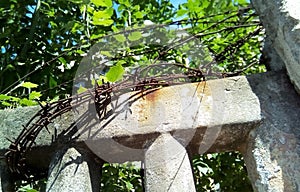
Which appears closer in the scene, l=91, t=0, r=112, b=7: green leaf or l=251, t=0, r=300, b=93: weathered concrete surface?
l=251, t=0, r=300, b=93: weathered concrete surface

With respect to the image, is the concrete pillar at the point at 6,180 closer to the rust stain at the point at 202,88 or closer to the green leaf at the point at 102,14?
the rust stain at the point at 202,88

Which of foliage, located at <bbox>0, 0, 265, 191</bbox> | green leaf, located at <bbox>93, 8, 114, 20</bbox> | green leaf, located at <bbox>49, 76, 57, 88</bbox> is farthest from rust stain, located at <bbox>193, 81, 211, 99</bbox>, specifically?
green leaf, located at <bbox>49, 76, 57, 88</bbox>

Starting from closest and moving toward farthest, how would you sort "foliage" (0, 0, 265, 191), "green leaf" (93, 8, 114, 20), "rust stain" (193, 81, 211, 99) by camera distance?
"rust stain" (193, 81, 211, 99) < "green leaf" (93, 8, 114, 20) < "foliage" (0, 0, 265, 191)

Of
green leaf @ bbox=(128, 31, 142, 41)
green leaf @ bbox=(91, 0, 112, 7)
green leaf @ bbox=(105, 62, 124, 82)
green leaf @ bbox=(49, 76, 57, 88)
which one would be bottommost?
green leaf @ bbox=(105, 62, 124, 82)

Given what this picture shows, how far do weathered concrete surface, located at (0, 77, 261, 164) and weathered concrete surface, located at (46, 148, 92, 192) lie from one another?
0.17ft

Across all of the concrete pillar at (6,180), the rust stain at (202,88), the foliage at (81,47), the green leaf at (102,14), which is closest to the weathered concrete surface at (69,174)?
the concrete pillar at (6,180)

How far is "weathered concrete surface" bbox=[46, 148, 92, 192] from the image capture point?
131 centimetres

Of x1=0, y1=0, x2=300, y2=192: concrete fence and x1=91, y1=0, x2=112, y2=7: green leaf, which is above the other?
x1=91, y1=0, x2=112, y2=7: green leaf

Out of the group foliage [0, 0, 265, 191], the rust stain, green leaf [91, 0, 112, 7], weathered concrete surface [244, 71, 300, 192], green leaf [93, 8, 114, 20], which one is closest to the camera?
weathered concrete surface [244, 71, 300, 192]

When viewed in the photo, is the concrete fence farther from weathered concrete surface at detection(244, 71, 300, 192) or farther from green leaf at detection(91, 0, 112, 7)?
green leaf at detection(91, 0, 112, 7)

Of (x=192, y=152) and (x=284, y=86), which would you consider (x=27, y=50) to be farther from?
(x=284, y=86)

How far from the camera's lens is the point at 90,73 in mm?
1746

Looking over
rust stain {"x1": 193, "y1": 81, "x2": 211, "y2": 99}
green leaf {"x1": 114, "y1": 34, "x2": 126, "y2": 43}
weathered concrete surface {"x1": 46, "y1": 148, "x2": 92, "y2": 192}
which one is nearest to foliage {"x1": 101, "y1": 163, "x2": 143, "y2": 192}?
green leaf {"x1": 114, "y1": 34, "x2": 126, "y2": 43}

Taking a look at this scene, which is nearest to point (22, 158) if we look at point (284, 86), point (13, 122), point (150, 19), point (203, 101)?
point (13, 122)
